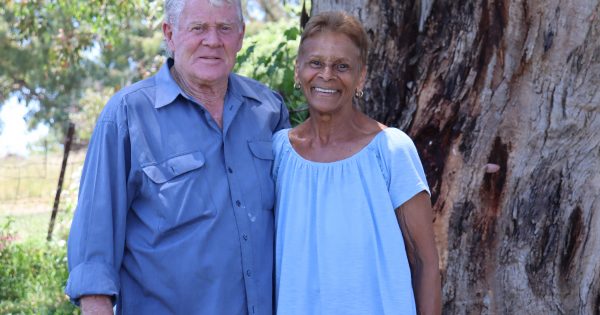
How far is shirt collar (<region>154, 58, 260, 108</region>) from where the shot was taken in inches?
120

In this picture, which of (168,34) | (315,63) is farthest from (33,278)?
(315,63)

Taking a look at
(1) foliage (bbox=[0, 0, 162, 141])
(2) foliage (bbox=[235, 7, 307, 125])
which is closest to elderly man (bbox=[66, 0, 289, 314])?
(2) foliage (bbox=[235, 7, 307, 125])

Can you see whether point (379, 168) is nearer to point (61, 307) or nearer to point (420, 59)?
point (420, 59)

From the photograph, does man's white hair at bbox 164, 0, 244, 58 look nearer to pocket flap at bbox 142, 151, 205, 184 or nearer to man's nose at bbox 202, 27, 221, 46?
man's nose at bbox 202, 27, 221, 46

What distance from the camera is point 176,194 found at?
294 centimetres

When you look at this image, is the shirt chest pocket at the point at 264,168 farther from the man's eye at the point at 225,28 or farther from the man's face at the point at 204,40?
the man's eye at the point at 225,28

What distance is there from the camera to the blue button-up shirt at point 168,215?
2.88 metres

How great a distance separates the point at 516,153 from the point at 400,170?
1209 millimetres

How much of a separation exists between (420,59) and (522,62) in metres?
0.48

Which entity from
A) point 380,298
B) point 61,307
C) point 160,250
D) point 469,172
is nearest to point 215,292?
point 160,250

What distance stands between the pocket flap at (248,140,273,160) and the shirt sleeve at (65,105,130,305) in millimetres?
445

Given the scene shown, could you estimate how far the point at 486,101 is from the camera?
13.1 ft

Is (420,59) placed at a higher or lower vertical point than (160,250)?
higher

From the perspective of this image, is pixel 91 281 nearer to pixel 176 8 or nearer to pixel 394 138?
pixel 176 8
